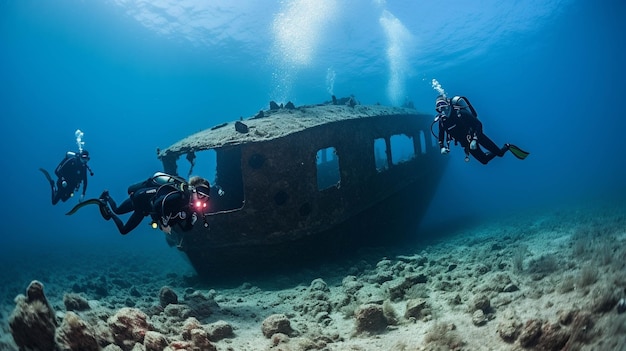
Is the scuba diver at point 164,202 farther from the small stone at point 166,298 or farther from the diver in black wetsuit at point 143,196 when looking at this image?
the small stone at point 166,298

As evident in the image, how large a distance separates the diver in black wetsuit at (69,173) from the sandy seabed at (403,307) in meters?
2.71

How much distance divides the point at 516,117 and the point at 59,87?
512 ft

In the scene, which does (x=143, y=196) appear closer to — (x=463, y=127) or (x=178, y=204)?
(x=178, y=204)

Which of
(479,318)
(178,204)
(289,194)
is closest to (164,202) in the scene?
(178,204)

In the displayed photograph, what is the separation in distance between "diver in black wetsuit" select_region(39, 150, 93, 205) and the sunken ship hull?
2171mm

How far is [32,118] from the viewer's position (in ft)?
330

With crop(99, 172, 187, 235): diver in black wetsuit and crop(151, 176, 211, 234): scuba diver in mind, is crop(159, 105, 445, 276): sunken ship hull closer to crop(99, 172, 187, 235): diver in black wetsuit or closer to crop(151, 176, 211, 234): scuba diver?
crop(99, 172, 187, 235): diver in black wetsuit

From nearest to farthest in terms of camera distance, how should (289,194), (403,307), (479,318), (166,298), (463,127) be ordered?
(479,318), (403,307), (166,298), (463,127), (289,194)

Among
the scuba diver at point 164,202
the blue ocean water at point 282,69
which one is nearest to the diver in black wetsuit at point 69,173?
the scuba diver at point 164,202

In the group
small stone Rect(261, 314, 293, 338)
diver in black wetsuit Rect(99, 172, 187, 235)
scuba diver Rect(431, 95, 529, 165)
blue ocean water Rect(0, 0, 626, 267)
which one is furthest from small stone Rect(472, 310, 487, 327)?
blue ocean water Rect(0, 0, 626, 267)

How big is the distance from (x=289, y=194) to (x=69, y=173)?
6.17 meters

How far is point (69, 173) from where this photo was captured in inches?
349

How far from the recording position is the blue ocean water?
3372 centimetres

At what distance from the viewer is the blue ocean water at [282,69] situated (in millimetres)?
33719
